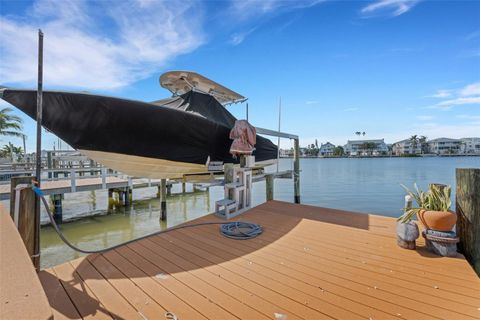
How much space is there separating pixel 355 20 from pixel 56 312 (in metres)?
8.86

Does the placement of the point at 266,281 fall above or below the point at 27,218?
below

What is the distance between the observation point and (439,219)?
268 centimetres

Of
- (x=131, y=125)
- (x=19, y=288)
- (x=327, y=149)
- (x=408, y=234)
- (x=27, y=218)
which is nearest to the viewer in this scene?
(x=19, y=288)

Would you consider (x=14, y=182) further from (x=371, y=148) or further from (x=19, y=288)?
(x=371, y=148)

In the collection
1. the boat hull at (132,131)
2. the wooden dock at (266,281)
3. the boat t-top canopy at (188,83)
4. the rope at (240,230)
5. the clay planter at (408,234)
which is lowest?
the wooden dock at (266,281)

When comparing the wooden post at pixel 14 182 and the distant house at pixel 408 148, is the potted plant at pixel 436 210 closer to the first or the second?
the wooden post at pixel 14 182

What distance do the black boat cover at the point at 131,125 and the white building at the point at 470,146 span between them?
99.5 meters

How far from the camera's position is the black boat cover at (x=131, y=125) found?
11.8 ft

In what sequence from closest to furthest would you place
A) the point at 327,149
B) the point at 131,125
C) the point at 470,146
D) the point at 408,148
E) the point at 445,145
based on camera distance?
the point at 131,125 → the point at 470,146 → the point at 445,145 → the point at 408,148 → the point at 327,149

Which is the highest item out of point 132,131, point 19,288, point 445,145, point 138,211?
point 445,145

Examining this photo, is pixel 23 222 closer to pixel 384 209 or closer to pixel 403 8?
pixel 403 8

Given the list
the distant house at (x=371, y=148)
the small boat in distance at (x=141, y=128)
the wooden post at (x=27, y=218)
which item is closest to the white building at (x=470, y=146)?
the distant house at (x=371, y=148)

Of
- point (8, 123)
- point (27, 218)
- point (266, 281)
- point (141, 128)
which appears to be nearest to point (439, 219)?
point (266, 281)

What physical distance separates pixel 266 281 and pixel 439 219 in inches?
83.7
